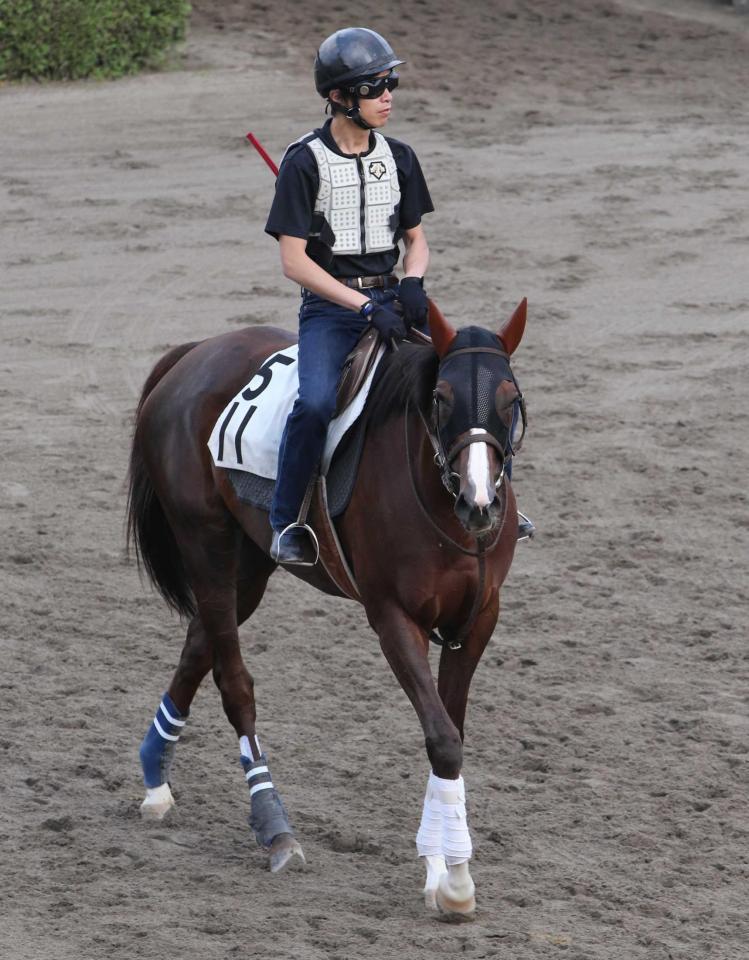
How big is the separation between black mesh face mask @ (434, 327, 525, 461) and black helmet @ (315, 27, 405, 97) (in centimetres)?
107

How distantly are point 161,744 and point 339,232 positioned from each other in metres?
2.11

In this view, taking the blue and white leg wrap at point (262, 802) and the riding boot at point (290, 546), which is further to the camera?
the blue and white leg wrap at point (262, 802)

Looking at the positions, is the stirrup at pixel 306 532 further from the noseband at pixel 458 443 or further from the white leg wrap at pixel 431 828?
the white leg wrap at pixel 431 828

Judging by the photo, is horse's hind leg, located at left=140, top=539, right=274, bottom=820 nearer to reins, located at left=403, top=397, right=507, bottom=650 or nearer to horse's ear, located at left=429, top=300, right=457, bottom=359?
reins, located at left=403, top=397, right=507, bottom=650

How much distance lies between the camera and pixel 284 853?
5504 millimetres

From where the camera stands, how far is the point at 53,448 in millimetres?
9781

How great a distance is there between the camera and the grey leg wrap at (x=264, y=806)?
18.3 ft

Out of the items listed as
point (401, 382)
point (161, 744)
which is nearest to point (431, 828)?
point (161, 744)

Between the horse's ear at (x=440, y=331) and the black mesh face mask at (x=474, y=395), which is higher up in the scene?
the horse's ear at (x=440, y=331)

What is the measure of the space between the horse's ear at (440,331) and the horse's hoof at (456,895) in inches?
66.3

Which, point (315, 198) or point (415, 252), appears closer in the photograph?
point (315, 198)

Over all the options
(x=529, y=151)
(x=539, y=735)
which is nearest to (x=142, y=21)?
(x=529, y=151)

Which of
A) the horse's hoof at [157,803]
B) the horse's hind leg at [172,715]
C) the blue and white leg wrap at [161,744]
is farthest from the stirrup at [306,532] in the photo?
the horse's hoof at [157,803]

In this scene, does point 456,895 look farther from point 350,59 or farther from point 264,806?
point 350,59
